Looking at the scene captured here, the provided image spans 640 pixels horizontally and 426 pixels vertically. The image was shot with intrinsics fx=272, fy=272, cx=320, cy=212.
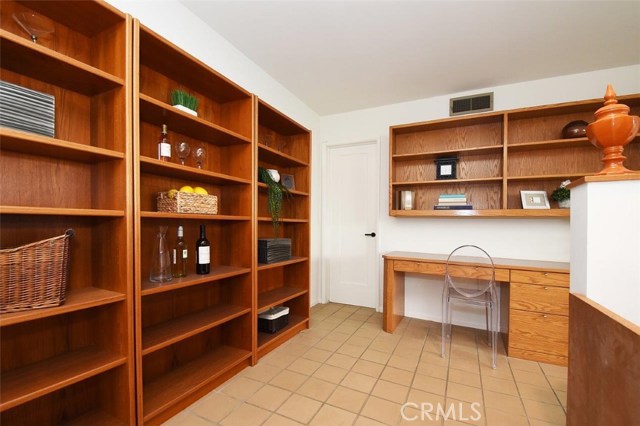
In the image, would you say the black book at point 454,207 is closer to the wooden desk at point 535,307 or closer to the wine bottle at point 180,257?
the wooden desk at point 535,307

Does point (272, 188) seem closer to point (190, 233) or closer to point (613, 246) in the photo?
point (190, 233)

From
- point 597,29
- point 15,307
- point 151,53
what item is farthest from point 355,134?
point 15,307

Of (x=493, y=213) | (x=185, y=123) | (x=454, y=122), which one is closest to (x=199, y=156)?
(x=185, y=123)

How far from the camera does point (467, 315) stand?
3.04 metres

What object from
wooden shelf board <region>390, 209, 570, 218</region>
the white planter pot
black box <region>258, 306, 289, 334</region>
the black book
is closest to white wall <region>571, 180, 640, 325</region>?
wooden shelf board <region>390, 209, 570, 218</region>

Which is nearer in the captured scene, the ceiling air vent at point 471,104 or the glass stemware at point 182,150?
the glass stemware at point 182,150

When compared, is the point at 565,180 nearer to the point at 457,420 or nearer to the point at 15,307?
the point at 457,420

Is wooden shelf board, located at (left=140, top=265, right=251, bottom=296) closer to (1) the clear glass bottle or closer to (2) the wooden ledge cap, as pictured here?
(1) the clear glass bottle

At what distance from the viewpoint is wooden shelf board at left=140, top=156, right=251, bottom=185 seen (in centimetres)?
148

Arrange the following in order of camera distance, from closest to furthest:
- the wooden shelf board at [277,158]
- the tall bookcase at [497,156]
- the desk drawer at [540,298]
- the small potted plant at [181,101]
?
the small potted plant at [181,101] → the desk drawer at [540,298] → the wooden shelf board at [277,158] → the tall bookcase at [497,156]

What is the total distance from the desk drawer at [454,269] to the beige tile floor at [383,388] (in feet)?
2.22

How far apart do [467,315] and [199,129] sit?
10.6ft

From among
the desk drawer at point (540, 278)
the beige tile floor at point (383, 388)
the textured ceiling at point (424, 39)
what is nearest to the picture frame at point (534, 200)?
the desk drawer at point (540, 278)

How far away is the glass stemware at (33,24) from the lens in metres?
1.15
